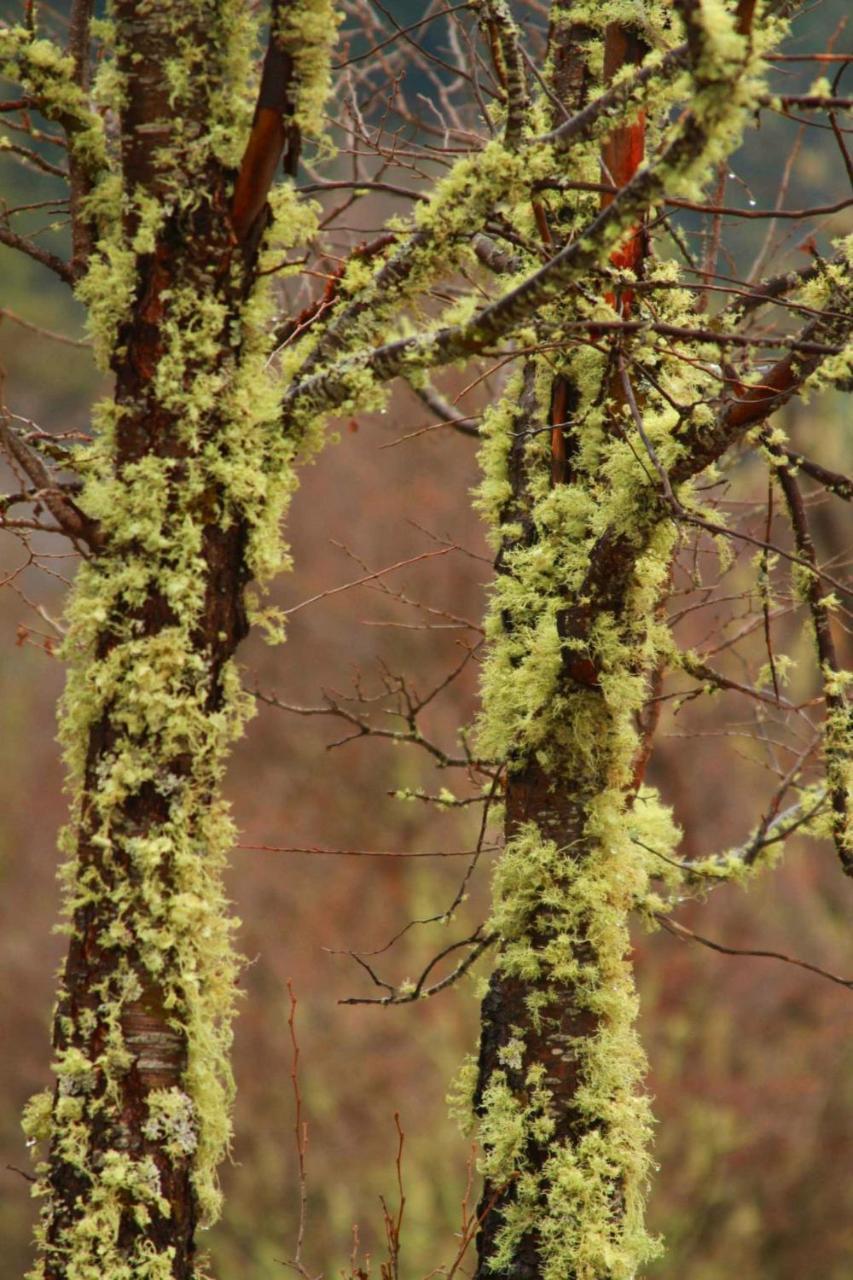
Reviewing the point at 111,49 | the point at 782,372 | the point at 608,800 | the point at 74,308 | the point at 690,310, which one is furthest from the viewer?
the point at 74,308

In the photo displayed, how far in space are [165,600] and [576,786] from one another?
0.91 meters

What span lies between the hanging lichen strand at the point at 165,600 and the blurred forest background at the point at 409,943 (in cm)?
614

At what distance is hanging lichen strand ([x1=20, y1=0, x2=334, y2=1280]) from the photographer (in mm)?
1939

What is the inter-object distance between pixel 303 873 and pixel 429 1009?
164cm

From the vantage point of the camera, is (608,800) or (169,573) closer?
(169,573)

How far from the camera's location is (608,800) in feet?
8.13

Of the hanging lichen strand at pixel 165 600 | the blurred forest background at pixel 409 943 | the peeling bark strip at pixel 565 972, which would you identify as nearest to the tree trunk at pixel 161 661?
the hanging lichen strand at pixel 165 600

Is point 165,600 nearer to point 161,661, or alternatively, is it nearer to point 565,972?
point 161,661

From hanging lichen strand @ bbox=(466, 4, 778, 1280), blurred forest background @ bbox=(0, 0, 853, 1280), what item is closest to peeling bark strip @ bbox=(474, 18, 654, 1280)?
hanging lichen strand @ bbox=(466, 4, 778, 1280)

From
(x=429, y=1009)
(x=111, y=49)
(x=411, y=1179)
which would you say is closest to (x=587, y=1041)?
(x=111, y=49)

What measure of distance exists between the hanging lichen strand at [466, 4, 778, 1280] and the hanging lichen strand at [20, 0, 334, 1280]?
580mm

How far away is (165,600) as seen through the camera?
2.04 m

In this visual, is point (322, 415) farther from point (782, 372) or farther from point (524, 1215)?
point (524, 1215)

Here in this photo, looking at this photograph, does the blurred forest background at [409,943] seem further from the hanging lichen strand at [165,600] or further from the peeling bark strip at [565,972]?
the hanging lichen strand at [165,600]
